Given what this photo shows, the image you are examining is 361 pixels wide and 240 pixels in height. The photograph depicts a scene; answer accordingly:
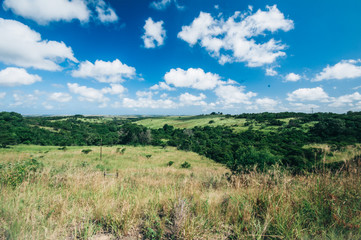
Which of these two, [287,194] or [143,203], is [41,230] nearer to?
[143,203]

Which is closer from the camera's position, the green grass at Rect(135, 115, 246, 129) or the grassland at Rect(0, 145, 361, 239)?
the grassland at Rect(0, 145, 361, 239)

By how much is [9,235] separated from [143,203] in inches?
85.2

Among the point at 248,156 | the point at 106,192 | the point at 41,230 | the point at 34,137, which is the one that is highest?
the point at 41,230

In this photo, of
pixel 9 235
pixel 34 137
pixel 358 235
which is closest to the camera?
pixel 9 235

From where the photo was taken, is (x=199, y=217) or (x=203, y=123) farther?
(x=203, y=123)

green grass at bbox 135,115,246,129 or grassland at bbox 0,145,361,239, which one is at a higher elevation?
grassland at bbox 0,145,361,239

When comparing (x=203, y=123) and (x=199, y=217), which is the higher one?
(x=199, y=217)

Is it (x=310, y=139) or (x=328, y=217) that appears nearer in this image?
(x=328, y=217)

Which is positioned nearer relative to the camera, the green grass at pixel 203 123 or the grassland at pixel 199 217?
the grassland at pixel 199 217

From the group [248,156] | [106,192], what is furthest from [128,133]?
[106,192]

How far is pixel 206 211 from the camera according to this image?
125 inches

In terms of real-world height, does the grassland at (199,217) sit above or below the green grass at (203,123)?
above

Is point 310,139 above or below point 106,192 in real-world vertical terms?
below

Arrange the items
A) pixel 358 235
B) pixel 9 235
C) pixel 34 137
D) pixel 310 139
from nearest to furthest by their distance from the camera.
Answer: pixel 9 235
pixel 358 235
pixel 310 139
pixel 34 137
